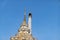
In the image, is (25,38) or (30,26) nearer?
(25,38)

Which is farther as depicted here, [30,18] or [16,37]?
[30,18]

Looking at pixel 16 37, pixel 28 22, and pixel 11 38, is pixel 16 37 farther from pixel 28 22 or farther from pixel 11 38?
pixel 28 22

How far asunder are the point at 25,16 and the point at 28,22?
1.85 metres

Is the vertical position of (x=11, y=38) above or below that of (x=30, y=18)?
below

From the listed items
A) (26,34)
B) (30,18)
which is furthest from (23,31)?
(30,18)

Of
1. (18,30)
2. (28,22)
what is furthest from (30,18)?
(18,30)

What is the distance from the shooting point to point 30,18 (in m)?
51.1

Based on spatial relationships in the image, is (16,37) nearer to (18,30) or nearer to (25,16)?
(18,30)

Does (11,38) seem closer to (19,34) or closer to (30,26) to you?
(19,34)

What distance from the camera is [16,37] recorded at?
157 feet

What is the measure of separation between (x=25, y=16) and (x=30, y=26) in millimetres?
2593

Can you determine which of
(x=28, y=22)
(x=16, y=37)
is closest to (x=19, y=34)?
(x=16, y=37)

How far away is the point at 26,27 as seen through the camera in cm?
4872

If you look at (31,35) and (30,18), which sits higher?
(30,18)
